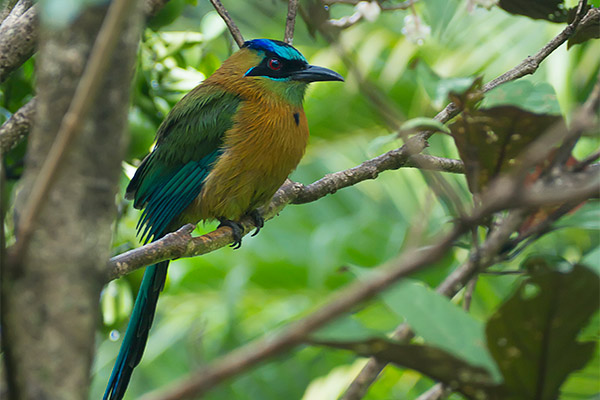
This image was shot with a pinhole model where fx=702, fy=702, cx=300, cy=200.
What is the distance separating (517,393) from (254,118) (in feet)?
A: 6.48

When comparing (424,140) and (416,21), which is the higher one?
(416,21)

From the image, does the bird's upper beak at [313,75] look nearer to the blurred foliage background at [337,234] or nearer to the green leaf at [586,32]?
the green leaf at [586,32]

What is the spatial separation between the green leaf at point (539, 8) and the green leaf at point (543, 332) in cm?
114

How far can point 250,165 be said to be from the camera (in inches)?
101

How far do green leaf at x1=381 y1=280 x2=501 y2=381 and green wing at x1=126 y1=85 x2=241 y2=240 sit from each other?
189cm

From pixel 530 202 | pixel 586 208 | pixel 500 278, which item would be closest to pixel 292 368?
pixel 500 278

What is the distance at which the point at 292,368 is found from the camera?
685 cm

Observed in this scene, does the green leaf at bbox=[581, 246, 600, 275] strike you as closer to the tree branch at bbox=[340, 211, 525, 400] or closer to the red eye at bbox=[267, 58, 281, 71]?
the tree branch at bbox=[340, 211, 525, 400]

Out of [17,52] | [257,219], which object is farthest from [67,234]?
[257,219]

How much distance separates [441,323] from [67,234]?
418mm

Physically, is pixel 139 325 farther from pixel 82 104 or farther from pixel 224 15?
pixel 82 104

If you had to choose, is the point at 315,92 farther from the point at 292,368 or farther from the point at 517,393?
the point at 517,393

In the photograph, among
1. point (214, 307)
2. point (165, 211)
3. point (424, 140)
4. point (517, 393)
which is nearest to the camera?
point (517, 393)

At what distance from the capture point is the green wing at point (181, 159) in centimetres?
266
